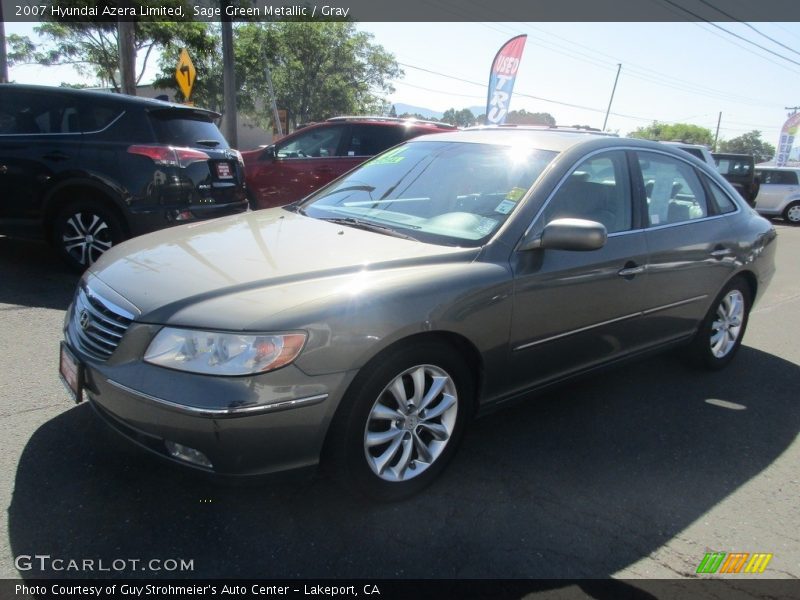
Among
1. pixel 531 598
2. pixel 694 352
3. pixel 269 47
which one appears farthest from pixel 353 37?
pixel 531 598

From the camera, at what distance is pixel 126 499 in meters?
2.59

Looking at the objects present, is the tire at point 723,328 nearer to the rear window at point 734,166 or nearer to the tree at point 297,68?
the rear window at point 734,166

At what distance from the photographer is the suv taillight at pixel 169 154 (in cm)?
574

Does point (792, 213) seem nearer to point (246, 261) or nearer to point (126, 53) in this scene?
point (126, 53)

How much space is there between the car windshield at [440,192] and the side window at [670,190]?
0.84m

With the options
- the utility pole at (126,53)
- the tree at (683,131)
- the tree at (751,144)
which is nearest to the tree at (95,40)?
the utility pole at (126,53)

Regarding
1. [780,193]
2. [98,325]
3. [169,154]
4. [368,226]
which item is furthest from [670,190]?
[780,193]

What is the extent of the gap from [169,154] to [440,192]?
11.6ft

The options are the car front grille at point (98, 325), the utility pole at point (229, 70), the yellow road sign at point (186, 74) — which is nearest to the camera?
the car front grille at point (98, 325)

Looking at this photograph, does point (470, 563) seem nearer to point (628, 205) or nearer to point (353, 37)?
point (628, 205)

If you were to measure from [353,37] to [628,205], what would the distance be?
109 ft

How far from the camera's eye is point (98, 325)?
2559mm

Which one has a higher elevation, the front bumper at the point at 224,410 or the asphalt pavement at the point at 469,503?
the front bumper at the point at 224,410

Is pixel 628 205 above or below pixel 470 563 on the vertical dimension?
above
